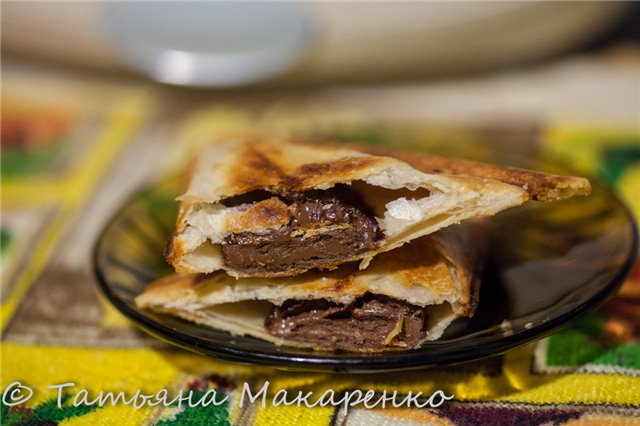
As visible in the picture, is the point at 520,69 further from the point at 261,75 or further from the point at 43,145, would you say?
the point at 43,145

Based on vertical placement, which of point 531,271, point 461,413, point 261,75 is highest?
point 261,75

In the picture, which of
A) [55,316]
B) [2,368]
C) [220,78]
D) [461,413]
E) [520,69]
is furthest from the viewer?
[520,69]

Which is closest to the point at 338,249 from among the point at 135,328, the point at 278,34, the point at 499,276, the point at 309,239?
the point at 309,239

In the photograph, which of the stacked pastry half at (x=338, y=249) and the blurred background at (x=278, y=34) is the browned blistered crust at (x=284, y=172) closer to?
the stacked pastry half at (x=338, y=249)

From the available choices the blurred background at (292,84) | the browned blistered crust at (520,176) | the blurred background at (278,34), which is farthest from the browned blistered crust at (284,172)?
the blurred background at (278,34)

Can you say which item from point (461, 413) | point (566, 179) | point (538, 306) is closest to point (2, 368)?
point (461, 413)

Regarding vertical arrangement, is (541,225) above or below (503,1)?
below
